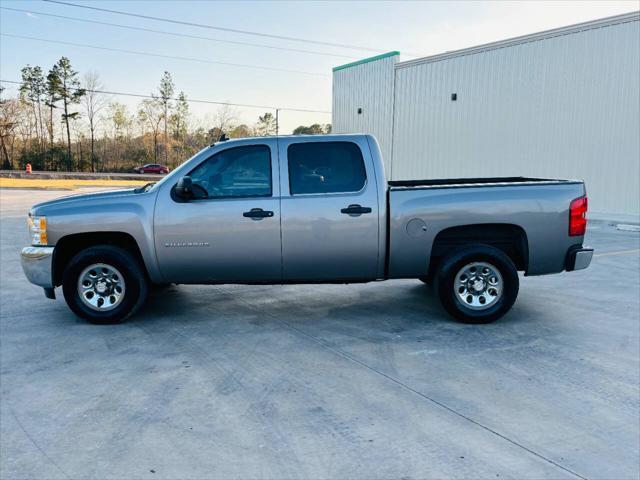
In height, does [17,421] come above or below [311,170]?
below

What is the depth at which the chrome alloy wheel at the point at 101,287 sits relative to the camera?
6.02m

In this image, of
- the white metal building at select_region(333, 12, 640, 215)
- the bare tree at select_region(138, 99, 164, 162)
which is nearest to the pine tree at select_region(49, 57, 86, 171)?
the bare tree at select_region(138, 99, 164, 162)

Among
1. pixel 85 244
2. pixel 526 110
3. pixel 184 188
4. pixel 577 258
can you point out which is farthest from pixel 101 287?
pixel 526 110

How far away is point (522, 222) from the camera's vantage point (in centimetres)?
591

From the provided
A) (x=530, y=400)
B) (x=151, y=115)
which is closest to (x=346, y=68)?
(x=530, y=400)

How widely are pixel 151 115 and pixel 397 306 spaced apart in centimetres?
7105

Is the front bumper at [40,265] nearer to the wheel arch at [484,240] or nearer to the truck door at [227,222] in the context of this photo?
the truck door at [227,222]

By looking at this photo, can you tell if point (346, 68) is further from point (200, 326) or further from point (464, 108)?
point (200, 326)

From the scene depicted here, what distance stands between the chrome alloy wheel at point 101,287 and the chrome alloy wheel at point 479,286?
3.71m

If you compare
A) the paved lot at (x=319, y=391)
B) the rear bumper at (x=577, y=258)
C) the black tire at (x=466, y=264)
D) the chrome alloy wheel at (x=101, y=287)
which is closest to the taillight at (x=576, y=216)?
the rear bumper at (x=577, y=258)

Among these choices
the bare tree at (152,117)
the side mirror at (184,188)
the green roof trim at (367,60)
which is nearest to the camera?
the side mirror at (184,188)

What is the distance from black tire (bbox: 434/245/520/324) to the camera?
596 cm

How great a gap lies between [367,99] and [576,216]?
26.0 m

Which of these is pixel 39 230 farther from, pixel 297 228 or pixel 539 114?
pixel 539 114
